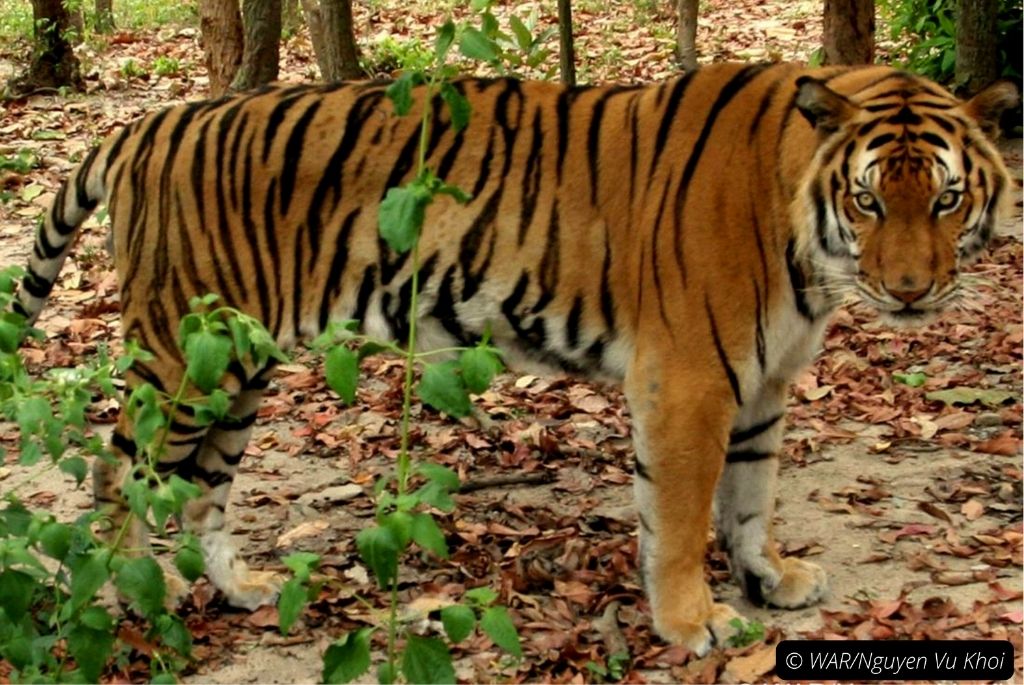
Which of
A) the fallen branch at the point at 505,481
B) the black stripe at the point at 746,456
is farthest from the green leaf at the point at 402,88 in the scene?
the fallen branch at the point at 505,481

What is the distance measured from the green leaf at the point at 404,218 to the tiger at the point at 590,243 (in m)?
1.38

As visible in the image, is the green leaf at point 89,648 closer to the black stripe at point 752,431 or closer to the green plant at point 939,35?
the black stripe at point 752,431

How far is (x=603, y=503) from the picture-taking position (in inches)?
224

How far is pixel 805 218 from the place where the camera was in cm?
430

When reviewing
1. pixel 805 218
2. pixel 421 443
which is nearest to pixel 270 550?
pixel 421 443

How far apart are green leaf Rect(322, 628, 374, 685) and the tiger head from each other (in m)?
1.87

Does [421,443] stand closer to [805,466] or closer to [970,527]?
[805,466]

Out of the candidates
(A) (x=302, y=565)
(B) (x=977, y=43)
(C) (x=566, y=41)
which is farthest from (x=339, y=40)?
(A) (x=302, y=565)

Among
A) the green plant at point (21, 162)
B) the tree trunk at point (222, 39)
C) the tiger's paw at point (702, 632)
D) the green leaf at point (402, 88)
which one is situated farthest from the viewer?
the tree trunk at point (222, 39)

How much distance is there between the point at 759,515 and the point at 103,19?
11347mm

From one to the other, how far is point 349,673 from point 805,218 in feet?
6.56

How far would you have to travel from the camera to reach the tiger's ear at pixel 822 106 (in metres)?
4.19

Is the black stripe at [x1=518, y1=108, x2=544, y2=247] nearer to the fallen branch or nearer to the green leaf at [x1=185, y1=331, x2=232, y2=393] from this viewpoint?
the fallen branch

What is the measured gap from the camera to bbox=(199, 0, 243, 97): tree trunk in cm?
928
